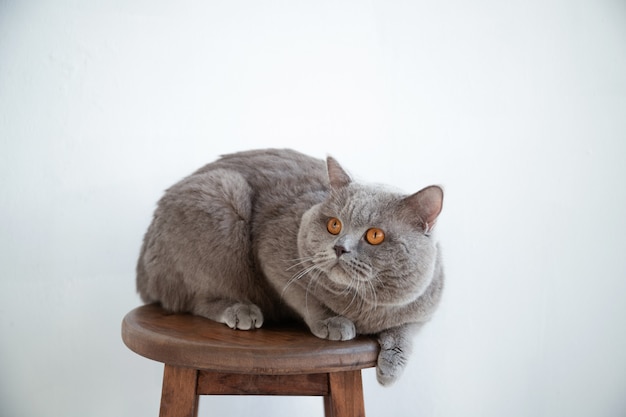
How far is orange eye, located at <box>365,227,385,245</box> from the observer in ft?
3.43

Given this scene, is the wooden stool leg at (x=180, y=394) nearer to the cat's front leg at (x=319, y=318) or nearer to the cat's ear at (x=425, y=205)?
the cat's front leg at (x=319, y=318)

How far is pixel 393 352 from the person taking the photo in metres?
1.07

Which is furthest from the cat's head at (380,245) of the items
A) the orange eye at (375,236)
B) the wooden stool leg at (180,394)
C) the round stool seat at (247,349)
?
the wooden stool leg at (180,394)

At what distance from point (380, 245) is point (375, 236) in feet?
0.07

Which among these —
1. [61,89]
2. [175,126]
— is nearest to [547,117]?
[175,126]

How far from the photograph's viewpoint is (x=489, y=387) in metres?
1.71

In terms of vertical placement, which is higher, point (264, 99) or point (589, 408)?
point (264, 99)

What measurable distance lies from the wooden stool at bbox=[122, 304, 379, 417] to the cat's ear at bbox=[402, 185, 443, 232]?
0.84 feet

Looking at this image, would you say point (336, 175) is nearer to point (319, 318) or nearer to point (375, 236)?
point (375, 236)

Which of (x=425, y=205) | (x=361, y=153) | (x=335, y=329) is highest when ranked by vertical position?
(x=361, y=153)

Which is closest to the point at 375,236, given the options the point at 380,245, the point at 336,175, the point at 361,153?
the point at 380,245

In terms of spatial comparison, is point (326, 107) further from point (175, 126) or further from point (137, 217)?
point (137, 217)

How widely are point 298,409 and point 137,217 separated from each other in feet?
2.60

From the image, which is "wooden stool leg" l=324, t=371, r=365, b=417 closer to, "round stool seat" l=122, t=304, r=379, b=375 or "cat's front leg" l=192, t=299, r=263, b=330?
"round stool seat" l=122, t=304, r=379, b=375
